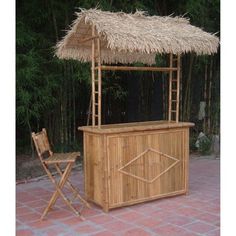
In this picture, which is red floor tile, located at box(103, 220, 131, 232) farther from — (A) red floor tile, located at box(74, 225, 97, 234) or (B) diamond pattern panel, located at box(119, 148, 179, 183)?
(B) diamond pattern panel, located at box(119, 148, 179, 183)

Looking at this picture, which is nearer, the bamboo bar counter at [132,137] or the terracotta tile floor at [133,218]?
the terracotta tile floor at [133,218]

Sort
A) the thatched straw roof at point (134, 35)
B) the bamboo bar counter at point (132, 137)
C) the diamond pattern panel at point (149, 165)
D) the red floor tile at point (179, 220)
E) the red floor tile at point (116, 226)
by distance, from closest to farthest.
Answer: the red floor tile at point (116, 226) < the red floor tile at point (179, 220) < the thatched straw roof at point (134, 35) < the bamboo bar counter at point (132, 137) < the diamond pattern panel at point (149, 165)

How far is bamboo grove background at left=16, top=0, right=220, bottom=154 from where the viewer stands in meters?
5.72

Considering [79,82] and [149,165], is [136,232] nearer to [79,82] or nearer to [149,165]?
[149,165]

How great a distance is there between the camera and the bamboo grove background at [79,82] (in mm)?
5719

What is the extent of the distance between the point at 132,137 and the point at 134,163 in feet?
0.94

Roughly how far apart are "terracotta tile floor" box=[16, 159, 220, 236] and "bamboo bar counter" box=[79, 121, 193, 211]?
0.13m

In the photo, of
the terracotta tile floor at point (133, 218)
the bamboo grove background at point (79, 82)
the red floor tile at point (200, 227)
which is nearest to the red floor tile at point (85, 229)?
the terracotta tile floor at point (133, 218)

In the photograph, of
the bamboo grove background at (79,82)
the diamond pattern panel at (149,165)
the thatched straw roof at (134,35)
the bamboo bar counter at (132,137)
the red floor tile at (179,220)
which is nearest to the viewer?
the red floor tile at (179,220)

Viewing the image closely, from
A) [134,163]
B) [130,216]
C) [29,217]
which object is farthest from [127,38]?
[29,217]

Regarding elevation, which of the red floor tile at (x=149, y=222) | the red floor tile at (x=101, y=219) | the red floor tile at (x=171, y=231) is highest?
the red floor tile at (x=149, y=222)

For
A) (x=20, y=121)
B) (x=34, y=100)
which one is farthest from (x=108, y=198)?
(x=20, y=121)

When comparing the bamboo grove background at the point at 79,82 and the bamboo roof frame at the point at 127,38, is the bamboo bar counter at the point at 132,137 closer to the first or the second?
the bamboo roof frame at the point at 127,38

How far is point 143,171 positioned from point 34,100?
2.81 m
